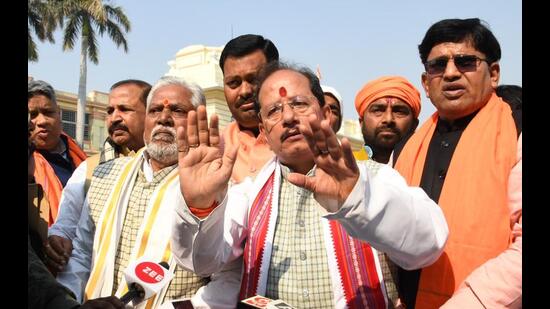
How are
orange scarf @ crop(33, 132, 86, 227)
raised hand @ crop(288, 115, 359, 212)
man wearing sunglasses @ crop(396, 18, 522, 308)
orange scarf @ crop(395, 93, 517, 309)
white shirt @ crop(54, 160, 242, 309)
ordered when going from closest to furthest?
1. raised hand @ crop(288, 115, 359, 212)
2. man wearing sunglasses @ crop(396, 18, 522, 308)
3. orange scarf @ crop(395, 93, 517, 309)
4. white shirt @ crop(54, 160, 242, 309)
5. orange scarf @ crop(33, 132, 86, 227)

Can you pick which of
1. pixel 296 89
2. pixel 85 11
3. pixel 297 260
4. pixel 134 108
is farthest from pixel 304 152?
pixel 85 11

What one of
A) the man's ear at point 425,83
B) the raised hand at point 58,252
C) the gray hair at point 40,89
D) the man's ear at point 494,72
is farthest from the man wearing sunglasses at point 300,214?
the gray hair at point 40,89

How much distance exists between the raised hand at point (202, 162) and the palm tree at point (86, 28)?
2336 centimetres

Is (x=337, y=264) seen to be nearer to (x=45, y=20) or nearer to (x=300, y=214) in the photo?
(x=300, y=214)

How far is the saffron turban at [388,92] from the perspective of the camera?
3.97m

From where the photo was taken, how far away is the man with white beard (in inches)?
101

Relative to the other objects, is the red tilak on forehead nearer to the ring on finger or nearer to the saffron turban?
the ring on finger

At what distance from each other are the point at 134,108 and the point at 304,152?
2251 millimetres

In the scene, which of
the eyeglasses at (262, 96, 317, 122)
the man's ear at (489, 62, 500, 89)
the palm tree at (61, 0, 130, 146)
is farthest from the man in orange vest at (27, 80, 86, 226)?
the palm tree at (61, 0, 130, 146)

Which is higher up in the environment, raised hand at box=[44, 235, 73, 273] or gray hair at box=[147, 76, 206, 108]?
gray hair at box=[147, 76, 206, 108]

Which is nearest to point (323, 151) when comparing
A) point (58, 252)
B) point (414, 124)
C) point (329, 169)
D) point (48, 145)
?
point (329, 169)

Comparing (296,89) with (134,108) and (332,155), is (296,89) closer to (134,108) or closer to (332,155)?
(332,155)

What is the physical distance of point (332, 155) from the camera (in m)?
1.83

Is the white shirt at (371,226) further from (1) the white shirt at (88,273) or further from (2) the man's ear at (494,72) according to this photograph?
(2) the man's ear at (494,72)
